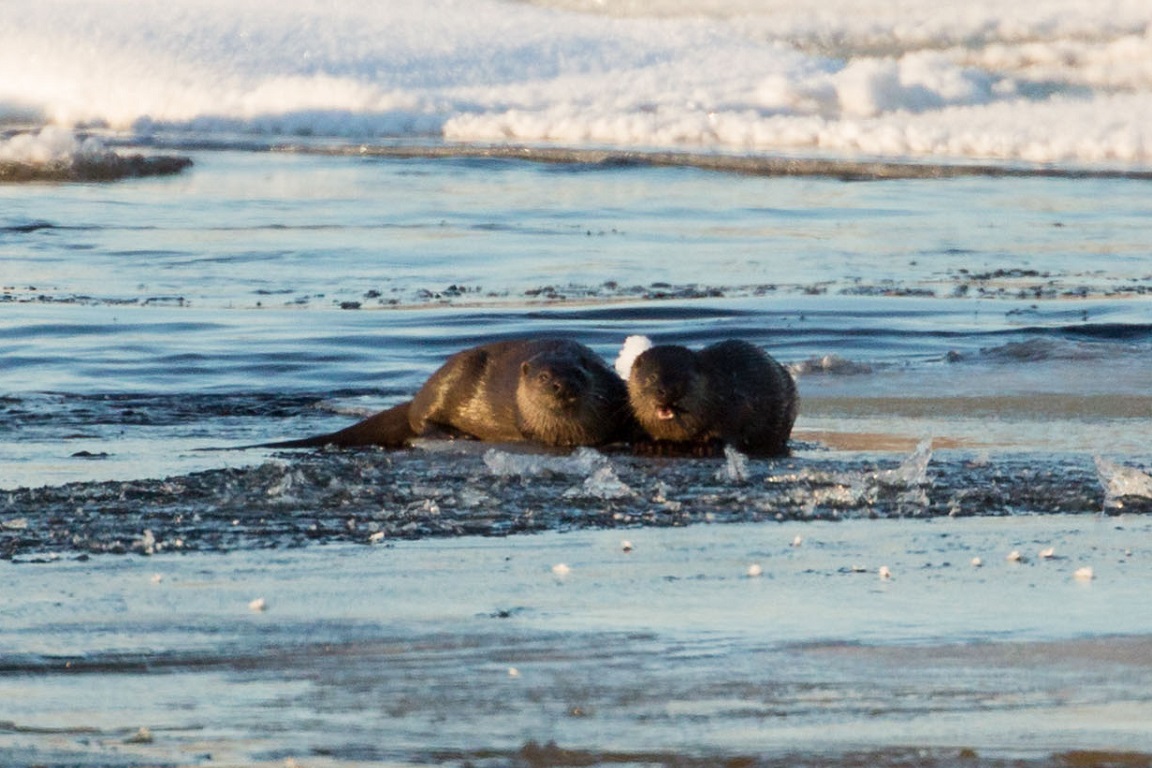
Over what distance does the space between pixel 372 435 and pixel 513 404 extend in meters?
0.51

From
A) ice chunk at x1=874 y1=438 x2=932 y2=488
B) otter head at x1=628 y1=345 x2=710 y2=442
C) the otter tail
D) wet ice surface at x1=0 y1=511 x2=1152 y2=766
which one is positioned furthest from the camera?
the otter tail

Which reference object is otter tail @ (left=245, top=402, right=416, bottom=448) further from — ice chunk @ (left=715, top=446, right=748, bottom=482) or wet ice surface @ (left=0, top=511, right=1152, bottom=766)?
wet ice surface @ (left=0, top=511, right=1152, bottom=766)

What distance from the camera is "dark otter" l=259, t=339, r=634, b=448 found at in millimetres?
7582

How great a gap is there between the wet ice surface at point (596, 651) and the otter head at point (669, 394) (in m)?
1.78

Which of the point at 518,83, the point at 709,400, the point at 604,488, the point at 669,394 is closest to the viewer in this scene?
the point at 604,488

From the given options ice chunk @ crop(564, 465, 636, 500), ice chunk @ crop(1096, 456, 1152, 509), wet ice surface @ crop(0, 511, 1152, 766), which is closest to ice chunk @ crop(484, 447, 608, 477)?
ice chunk @ crop(564, 465, 636, 500)

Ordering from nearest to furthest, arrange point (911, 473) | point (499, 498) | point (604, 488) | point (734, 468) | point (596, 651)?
1. point (596, 651)
2. point (499, 498)
3. point (604, 488)
4. point (911, 473)
5. point (734, 468)

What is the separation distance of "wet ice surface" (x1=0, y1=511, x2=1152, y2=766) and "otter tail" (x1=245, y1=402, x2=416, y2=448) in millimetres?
2112

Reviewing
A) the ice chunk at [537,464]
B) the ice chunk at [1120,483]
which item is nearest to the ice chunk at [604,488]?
the ice chunk at [537,464]

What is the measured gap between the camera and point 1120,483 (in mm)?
6117

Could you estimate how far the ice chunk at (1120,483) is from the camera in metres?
5.99

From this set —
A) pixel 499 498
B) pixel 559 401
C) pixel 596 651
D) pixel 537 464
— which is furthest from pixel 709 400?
pixel 596 651

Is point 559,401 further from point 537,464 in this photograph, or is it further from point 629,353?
point 629,353

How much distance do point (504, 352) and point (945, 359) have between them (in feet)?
8.14
